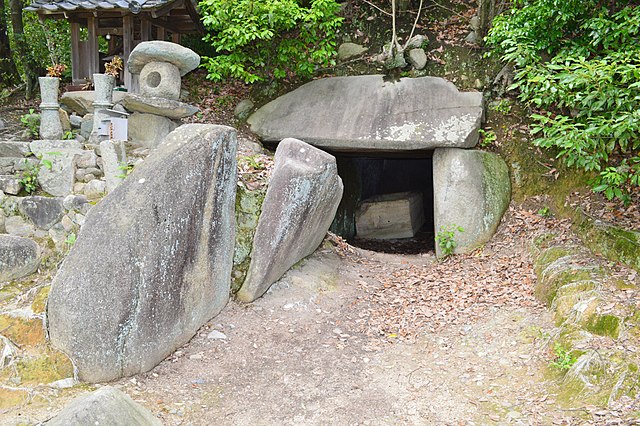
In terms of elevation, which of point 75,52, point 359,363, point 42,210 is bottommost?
point 359,363

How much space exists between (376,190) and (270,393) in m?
9.67

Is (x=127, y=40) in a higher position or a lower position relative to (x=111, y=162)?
higher

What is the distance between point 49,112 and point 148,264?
3.92m

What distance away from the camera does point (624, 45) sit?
629 centimetres

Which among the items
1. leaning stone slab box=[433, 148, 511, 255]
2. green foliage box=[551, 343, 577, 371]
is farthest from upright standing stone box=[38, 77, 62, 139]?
green foliage box=[551, 343, 577, 371]

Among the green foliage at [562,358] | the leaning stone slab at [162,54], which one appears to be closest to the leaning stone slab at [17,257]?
the leaning stone slab at [162,54]

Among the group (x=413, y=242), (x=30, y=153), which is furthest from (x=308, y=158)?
(x=413, y=242)

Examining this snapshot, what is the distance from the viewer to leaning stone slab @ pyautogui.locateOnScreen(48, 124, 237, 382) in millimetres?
5165

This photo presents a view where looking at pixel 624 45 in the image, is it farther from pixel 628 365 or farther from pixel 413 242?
pixel 413 242

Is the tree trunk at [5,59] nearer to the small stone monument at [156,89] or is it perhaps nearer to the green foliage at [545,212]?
the small stone monument at [156,89]

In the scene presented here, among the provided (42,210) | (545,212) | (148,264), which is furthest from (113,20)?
(545,212)

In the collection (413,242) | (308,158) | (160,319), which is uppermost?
(308,158)

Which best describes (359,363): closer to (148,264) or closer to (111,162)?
(148,264)

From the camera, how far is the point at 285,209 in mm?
6840
